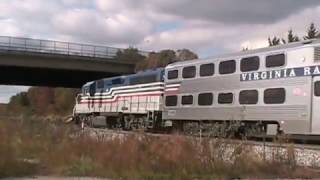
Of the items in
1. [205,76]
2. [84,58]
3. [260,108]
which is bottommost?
[260,108]

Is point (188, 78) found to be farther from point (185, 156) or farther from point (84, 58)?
point (84, 58)

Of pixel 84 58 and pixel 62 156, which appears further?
pixel 84 58

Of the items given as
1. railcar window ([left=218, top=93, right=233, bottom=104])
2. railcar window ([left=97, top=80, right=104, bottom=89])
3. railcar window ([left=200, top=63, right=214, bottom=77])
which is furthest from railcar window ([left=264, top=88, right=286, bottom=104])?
railcar window ([left=97, top=80, right=104, bottom=89])

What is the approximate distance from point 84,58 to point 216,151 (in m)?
52.6

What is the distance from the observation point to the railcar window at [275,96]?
2159 cm

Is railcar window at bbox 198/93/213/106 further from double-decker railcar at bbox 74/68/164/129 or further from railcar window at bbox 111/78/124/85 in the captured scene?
railcar window at bbox 111/78/124/85

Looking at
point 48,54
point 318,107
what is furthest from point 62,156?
point 48,54

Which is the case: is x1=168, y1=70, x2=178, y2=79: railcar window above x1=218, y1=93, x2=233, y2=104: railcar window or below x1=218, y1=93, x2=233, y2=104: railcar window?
above

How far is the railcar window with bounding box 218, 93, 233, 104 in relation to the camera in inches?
961

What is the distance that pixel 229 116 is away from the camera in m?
24.1

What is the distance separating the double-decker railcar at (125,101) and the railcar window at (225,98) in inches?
163

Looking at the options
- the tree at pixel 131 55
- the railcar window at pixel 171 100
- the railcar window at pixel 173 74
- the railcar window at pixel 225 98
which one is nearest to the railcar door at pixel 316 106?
the railcar window at pixel 225 98

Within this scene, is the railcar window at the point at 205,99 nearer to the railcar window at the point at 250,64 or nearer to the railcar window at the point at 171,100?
the railcar window at the point at 171,100

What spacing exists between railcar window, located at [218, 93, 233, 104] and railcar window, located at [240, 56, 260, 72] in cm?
139
